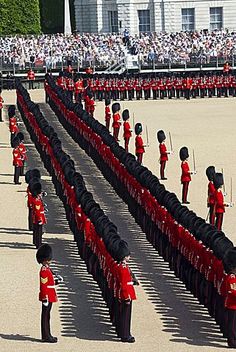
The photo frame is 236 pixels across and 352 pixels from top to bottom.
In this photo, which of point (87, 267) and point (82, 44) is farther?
point (82, 44)

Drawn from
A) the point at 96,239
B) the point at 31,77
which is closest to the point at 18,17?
the point at 31,77

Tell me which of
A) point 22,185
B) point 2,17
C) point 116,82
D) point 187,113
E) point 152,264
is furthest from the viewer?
point 2,17

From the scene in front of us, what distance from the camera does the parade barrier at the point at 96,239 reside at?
1523cm

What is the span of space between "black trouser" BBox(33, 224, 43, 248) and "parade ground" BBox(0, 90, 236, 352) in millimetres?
174

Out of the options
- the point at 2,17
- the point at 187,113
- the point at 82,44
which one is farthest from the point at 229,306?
the point at 2,17

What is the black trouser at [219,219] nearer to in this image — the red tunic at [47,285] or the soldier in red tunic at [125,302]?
the soldier in red tunic at [125,302]

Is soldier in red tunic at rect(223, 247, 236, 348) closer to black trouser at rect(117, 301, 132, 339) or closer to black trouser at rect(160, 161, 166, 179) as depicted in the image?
black trouser at rect(117, 301, 132, 339)

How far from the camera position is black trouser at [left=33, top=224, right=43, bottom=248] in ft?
64.6

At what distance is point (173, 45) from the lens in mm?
54625

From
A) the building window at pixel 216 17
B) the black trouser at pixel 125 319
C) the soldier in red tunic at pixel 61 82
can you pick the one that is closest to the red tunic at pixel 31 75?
the soldier in red tunic at pixel 61 82

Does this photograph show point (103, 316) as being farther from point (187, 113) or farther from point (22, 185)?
point (187, 113)

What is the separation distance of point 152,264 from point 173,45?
3652cm

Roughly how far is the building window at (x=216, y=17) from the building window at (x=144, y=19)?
300 centimetres

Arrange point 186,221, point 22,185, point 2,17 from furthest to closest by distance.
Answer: point 2,17 → point 22,185 → point 186,221
